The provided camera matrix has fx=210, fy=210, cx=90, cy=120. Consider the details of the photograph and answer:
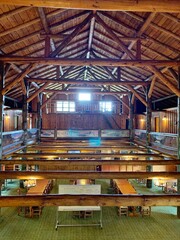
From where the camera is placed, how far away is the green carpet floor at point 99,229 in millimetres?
8203

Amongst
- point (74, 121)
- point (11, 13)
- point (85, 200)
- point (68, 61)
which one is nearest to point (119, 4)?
point (85, 200)

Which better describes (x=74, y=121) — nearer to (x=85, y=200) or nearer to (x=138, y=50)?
(x=138, y=50)

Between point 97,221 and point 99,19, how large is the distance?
875 cm

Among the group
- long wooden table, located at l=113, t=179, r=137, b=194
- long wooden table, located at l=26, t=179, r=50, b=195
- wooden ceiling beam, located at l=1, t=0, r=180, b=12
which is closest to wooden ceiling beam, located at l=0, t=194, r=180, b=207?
wooden ceiling beam, located at l=1, t=0, r=180, b=12

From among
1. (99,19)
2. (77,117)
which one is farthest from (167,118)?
(99,19)

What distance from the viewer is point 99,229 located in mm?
8898

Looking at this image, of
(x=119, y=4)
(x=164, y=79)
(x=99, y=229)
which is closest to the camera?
(x=119, y=4)

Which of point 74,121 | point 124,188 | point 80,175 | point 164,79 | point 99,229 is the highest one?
point 164,79

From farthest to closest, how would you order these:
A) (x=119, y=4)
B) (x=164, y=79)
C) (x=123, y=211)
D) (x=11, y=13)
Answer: (x=123, y=211)
(x=164, y=79)
(x=11, y=13)
(x=119, y=4)

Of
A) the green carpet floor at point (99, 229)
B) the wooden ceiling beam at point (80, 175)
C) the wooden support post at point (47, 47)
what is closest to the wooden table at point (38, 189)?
A: the green carpet floor at point (99, 229)

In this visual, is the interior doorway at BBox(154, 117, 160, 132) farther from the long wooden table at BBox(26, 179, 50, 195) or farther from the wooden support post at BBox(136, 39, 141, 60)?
the wooden support post at BBox(136, 39, 141, 60)

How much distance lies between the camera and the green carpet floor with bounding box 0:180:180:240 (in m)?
8.20

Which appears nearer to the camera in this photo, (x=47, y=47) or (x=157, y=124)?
(x=47, y=47)

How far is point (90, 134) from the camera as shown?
51.3ft
